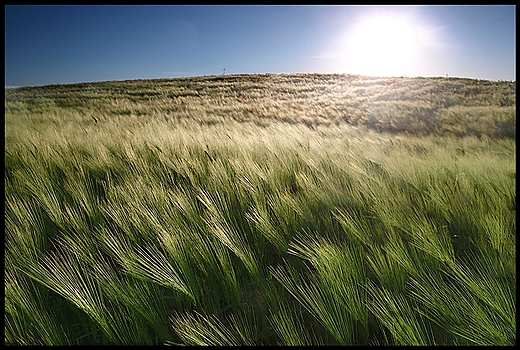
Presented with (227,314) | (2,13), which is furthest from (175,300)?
(2,13)

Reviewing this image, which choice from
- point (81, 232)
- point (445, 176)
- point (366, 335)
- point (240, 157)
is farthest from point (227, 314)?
point (445, 176)

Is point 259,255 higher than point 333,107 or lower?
lower

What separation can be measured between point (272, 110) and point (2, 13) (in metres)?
12.9

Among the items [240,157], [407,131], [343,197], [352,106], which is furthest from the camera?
[352,106]

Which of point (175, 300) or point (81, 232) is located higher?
point (81, 232)

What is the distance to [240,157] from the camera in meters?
2.28

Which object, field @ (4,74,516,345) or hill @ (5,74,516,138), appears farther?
hill @ (5,74,516,138)

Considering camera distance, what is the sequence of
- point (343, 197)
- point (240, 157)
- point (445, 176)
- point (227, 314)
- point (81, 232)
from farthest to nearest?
point (240, 157) → point (445, 176) → point (343, 197) → point (81, 232) → point (227, 314)

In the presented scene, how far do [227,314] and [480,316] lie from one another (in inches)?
33.2

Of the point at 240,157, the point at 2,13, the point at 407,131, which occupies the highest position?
the point at 2,13

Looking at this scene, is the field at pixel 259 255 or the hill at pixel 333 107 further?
the hill at pixel 333 107

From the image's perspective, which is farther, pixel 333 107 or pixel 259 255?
pixel 333 107

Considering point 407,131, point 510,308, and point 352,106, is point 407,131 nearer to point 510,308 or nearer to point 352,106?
point 352,106

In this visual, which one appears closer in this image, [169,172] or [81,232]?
[81,232]
